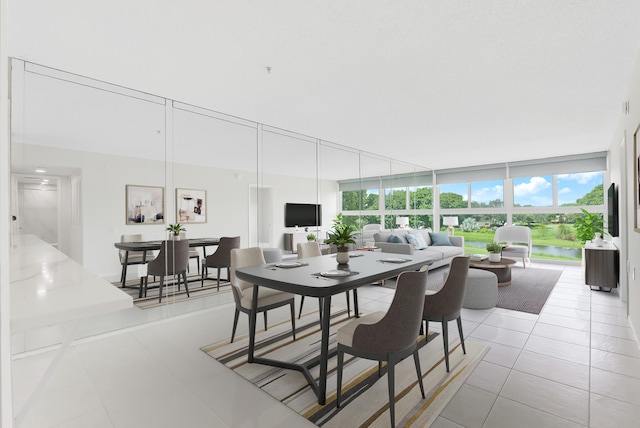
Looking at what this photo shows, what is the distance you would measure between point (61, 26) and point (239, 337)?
2829 mm

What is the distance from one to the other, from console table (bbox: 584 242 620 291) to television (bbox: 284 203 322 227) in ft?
13.7

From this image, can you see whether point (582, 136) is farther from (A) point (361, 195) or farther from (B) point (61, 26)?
(B) point (61, 26)

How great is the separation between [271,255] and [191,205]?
1281 mm

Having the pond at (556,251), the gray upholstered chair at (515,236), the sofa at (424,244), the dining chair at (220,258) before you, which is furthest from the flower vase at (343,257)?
the pond at (556,251)

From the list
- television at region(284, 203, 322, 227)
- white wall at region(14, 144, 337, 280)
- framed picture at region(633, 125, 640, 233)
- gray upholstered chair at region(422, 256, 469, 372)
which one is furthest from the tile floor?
television at region(284, 203, 322, 227)

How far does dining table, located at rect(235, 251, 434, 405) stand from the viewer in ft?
6.68

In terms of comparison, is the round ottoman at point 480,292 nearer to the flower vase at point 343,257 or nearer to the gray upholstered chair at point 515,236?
the flower vase at point 343,257

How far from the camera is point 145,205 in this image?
3457 mm

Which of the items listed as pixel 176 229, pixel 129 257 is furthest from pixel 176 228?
pixel 129 257

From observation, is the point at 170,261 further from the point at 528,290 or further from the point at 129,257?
the point at 528,290

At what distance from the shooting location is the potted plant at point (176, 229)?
3.69m

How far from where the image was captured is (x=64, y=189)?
9.43 ft

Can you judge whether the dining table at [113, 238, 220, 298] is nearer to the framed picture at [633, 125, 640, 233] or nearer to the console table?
the framed picture at [633, 125, 640, 233]

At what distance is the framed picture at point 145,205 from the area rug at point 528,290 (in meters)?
4.24
